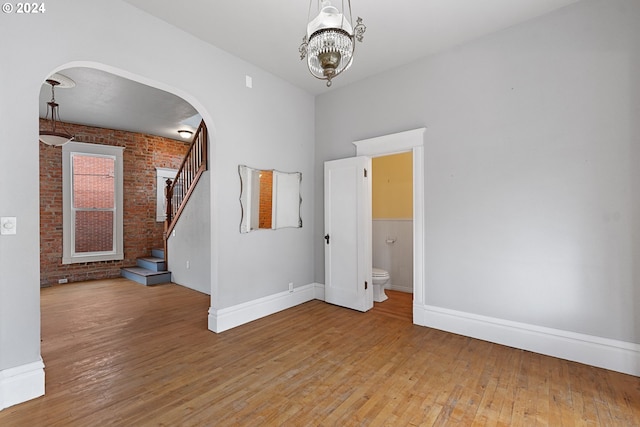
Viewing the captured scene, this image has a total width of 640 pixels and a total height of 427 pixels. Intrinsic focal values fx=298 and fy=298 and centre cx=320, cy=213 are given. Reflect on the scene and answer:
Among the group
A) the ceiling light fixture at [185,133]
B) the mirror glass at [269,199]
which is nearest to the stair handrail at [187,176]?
the ceiling light fixture at [185,133]

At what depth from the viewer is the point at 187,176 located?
5.64m

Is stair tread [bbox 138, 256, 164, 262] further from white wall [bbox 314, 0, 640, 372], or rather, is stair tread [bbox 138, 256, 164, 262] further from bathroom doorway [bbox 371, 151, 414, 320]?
white wall [bbox 314, 0, 640, 372]

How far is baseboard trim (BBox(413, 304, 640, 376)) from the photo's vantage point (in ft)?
8.05

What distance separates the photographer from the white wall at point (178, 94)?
2.04 metres

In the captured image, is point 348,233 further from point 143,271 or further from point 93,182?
point 93,182

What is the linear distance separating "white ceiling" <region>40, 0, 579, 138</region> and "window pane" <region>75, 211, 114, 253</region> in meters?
2.60

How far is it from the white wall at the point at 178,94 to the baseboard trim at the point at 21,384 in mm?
26

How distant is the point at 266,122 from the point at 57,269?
5163 millimetres

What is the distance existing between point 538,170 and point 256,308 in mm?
3387

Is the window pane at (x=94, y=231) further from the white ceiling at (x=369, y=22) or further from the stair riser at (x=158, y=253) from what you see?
the white ceiling at (x=369, y=22)

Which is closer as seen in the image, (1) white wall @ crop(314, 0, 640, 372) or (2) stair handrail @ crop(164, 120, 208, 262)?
(1) white wall @ crop(314, 0, 640, 372)

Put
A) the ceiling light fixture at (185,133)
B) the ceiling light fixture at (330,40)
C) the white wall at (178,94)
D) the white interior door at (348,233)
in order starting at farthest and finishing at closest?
the ceiling light fixture at (185,133) → the white interior door at (348,233) → the white wall at (178,94) → the ceiling light fixture at (330,40)

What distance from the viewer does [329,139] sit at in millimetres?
4477

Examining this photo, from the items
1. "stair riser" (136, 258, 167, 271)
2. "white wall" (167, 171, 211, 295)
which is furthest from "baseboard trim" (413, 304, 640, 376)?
"stair riser" (136, 258, 167, 271)
